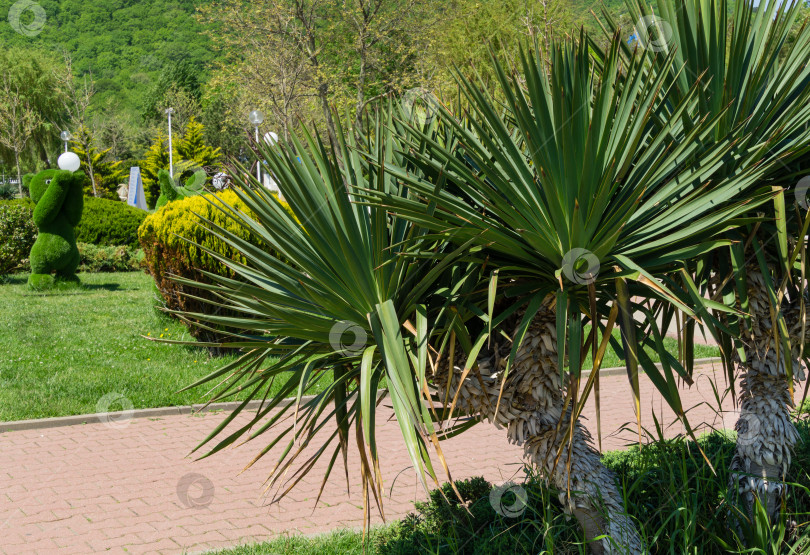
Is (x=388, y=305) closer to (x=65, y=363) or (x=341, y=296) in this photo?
(x=341, y=296)

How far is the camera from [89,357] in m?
9.07

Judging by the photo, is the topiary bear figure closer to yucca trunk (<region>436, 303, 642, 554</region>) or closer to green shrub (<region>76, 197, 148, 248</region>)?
green shrub (<region>76, 197, 148, 248</region>)

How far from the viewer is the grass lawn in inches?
297

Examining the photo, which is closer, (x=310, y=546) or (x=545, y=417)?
(x=545, y=417)

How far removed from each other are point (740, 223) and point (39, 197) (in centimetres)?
1504

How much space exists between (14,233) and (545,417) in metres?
16.0

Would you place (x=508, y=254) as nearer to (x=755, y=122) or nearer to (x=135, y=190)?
(x=755, y=122)

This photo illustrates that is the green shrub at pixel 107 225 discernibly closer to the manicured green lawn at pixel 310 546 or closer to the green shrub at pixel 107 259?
the green shrub at pixel 107 259

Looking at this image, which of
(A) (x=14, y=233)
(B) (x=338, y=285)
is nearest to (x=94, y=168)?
(A) (x=14, y=233)

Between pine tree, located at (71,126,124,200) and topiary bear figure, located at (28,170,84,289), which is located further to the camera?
pine tree, located at (71,126,124,200)

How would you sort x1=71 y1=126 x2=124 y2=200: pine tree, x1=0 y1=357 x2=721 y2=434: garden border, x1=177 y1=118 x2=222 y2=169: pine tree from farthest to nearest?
x1=177 y1=118 x2=222 y2=169: pine tree
x1=71 y1=126 x2=124 y2=200: pine tree
x1=0 y1=357 x2=721 y2=434: garden border

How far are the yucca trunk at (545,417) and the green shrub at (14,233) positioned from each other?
1557cm

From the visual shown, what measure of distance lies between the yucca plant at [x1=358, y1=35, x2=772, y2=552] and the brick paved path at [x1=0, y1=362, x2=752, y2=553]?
1242 millimetres

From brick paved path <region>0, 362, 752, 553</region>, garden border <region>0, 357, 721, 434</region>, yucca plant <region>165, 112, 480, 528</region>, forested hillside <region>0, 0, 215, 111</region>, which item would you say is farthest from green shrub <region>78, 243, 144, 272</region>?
forested hillside <region>0, 0, 215, 111</region>
